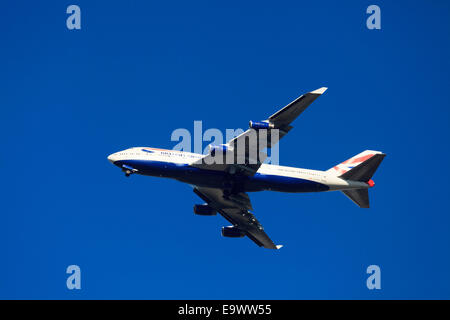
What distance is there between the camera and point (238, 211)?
2943 inches

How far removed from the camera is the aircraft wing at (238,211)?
71625 millimetres

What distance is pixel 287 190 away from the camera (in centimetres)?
6819

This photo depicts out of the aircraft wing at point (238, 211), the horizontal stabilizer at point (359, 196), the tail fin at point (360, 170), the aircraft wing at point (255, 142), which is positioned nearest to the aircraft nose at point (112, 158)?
the aircraft wing at point (255, 142)

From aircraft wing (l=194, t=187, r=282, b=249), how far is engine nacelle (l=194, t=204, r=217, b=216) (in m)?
0.51

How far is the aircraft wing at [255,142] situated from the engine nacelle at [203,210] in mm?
8768

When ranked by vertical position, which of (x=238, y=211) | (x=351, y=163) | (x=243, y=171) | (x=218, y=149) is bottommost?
(x=238, y=211)

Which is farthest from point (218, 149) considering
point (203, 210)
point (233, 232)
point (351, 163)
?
point (233, 232)

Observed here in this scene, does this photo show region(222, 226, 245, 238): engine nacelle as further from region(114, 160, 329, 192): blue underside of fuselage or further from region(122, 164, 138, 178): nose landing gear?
region(122, 164, 138, 178): nose landing gear

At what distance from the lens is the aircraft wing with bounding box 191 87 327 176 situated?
5925cm

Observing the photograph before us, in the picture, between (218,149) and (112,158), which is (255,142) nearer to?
(218,149)

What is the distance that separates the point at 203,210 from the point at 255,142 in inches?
560

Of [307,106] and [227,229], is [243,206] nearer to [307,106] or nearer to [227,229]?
[227,229]

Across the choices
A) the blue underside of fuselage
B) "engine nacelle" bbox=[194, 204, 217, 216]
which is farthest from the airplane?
"engine nacelle" bbox=[194, 204, 217, 216]

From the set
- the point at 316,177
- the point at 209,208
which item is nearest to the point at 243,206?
the point at 209,208
